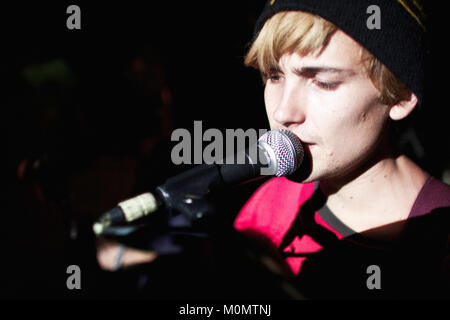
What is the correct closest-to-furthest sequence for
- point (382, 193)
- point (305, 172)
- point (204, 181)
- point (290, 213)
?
point (204, 181), point (305, 172), point (382, 193), point (290, 213)

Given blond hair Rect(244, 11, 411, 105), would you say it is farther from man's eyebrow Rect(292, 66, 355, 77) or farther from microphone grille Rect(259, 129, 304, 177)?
microphone grille Rect(259, 129, 304, 177)

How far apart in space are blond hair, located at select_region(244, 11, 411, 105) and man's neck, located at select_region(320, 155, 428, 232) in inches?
12.0

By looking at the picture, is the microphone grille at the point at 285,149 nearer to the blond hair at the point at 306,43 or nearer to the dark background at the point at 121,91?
the blond hair at the point at 306,43

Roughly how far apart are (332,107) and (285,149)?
0.23 metres

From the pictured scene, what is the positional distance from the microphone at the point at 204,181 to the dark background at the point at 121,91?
6.16 ft

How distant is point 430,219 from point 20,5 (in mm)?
3784

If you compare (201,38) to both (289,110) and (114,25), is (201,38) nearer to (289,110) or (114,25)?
(114,25)

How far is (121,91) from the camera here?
281 centimetres

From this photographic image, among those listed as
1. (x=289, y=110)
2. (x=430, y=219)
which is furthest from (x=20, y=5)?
(x=430, y=219)

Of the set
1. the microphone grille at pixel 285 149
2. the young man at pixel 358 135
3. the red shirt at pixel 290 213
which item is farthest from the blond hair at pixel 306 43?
the red shirt at pixel 290 213

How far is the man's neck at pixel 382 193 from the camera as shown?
123cm
